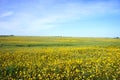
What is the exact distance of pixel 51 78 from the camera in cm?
895

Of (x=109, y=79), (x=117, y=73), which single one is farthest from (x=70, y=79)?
(x=117, y=73)

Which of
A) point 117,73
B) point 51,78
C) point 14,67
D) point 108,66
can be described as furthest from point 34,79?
point 108,66

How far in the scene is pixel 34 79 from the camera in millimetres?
9109

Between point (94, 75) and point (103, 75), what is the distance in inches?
23.9

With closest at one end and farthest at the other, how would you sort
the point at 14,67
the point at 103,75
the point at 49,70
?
1. the point at 103,75
2. the point at 49,70
3. the point at 14,67

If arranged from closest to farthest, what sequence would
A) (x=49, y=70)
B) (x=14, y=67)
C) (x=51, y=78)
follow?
Answer: (x=51, y=78), (x=49, y=70), (x=14, y=67)

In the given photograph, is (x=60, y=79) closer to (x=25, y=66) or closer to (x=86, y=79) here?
(x=86, y=79)

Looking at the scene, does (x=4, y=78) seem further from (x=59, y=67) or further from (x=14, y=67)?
(x=59, y=67)

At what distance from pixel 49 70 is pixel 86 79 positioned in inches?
101

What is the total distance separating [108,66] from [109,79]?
114 inches

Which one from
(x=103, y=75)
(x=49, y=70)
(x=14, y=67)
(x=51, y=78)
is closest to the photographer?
(x=51, y=78)

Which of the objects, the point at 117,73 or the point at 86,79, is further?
the point at 117,73

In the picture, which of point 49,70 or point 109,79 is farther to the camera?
point 49,70

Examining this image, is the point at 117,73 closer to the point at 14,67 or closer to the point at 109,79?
the point at 109,79
